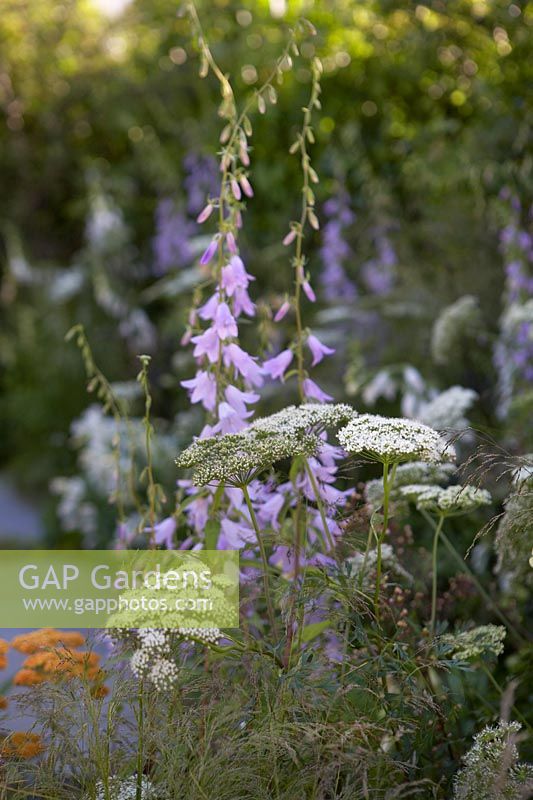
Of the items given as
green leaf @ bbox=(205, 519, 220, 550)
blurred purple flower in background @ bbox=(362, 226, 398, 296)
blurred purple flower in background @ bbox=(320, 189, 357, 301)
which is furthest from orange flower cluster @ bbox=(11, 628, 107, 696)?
blurred purple flower in background @ bbox=(320, 189, 357, 301)

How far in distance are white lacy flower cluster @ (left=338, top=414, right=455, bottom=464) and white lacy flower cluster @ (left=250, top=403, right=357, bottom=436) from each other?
9 centimetres

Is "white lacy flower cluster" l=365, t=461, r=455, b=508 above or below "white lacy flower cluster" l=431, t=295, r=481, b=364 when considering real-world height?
A: below

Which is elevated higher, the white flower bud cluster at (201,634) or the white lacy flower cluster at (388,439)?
the white lacy flower cluster at (388,439)

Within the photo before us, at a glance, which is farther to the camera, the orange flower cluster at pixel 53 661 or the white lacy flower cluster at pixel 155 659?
the orange flower cluster at pixel 53 661

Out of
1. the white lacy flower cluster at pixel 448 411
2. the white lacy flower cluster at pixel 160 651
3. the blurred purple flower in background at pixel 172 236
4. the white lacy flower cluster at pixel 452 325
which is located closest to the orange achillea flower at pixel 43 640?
the white lacy flower cluster at pixel 160 651

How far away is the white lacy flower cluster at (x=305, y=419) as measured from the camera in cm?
196

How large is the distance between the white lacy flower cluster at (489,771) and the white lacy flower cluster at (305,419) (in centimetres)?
64

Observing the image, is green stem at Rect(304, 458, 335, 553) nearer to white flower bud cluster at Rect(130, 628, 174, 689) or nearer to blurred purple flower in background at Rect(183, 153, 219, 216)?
white flower bud cluster at Rect(130, 628, 174, 689)

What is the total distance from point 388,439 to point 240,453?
293 mm

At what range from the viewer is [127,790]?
1.77 meters

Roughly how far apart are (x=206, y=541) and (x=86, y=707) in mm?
500

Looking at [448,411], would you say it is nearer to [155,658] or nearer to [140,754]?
[155,658]

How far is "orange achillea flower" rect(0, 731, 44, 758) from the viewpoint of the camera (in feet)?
5.98

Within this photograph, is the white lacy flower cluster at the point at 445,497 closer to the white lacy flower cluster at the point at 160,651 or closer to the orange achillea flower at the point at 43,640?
the white lacy flower cluster at the point at 160,651
